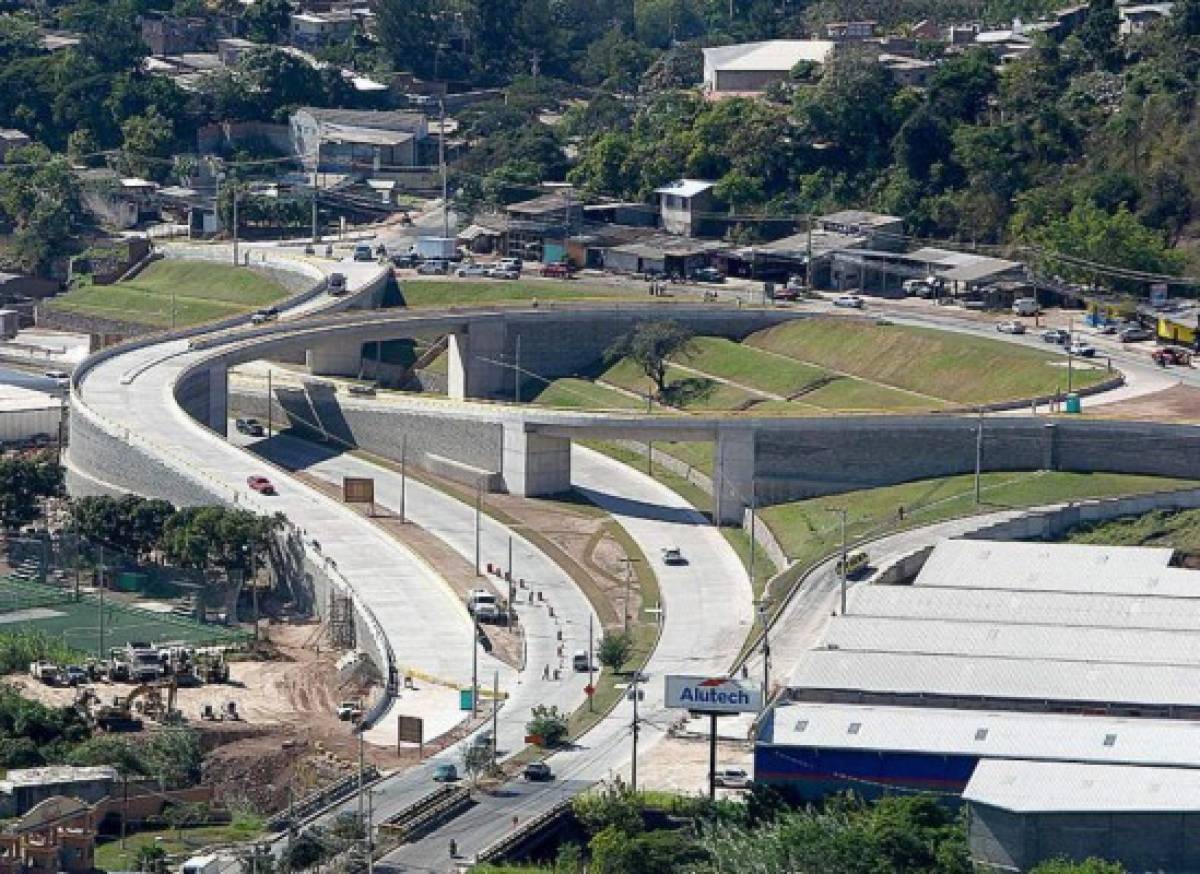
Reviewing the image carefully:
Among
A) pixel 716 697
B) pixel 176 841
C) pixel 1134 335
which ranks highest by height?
pixel 716 697

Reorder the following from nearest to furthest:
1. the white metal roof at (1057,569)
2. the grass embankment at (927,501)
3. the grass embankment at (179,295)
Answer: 1. the white metal roof at (1057,569)
2. the grass embankment at (927,501)
3. the grass embankment at (179,295)

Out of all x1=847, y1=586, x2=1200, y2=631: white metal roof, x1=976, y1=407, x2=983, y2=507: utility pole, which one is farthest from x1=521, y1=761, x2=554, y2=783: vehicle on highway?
x1=976, y1=407, x2=983, y2=507: utility pole

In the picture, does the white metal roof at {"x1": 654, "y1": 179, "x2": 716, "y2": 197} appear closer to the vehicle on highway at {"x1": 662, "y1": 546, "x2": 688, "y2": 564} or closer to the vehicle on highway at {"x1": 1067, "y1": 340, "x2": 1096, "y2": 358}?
the vehicle on highway at {"x1": 1067, "y1": 340, "x2": 1096, "y2": 358}

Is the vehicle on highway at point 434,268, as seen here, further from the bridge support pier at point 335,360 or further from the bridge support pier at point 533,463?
the bridge support pier at point 533,463

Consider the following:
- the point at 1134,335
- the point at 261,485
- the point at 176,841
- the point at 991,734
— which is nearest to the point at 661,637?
the point at 991,734

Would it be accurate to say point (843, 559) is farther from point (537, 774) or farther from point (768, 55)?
point (768, 55)

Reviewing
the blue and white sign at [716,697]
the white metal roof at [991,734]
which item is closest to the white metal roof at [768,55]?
the blue and white sign at [716,697]
